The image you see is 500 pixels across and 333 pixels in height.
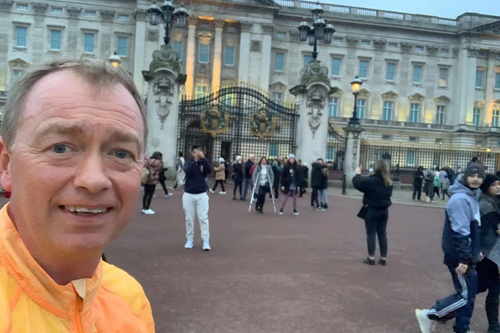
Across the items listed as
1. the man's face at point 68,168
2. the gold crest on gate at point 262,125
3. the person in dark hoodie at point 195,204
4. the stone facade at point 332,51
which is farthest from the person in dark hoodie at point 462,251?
the stone facade at point 332,51

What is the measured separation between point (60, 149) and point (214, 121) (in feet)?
63.1

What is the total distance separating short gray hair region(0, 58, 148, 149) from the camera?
1.07 m

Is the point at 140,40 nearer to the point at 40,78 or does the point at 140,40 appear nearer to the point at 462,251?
the point at 462,251

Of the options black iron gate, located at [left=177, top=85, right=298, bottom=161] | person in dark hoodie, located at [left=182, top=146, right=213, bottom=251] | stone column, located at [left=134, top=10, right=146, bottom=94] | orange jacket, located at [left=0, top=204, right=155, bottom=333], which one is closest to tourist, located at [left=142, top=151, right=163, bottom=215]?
person in dark hoodie, located at [left=182, top=146, right=213, bottom=251]

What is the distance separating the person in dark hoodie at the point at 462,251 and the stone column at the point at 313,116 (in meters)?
14.8

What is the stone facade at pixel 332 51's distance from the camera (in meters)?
42.8

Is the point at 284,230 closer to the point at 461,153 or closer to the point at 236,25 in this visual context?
the point at 461,153

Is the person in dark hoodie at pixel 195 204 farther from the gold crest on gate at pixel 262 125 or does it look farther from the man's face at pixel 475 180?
the gold crest on gate at pixel 262 125

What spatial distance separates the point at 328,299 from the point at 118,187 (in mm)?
4473

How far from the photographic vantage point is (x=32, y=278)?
102 cm

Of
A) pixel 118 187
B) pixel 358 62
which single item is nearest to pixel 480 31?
pixel 358 62

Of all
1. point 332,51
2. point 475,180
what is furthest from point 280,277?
point 332,51

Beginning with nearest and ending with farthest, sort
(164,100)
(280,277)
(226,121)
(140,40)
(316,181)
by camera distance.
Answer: (280,277) → (316,181) → (164,100) → (226,121) → (140,40)

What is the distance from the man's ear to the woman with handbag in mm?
6267
